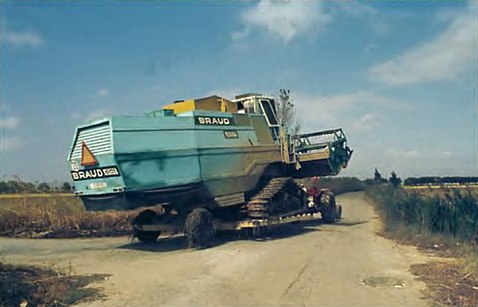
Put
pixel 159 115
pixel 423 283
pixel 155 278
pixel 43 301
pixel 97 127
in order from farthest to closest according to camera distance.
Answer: pixel 159 115 → pixel 97 127 → pixel 155 278 → pixel 423 283 → pixel 43 301

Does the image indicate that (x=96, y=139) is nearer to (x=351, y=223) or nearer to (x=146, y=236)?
(x=146, y=236)

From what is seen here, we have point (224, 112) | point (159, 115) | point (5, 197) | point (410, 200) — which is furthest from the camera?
point (5, 197)

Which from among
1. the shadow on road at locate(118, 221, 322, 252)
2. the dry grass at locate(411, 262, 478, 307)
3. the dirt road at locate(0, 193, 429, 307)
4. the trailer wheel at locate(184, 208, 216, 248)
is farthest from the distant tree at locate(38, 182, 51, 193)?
the dry grass at locate(411, 262, 478, 307)

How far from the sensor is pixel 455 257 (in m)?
9.22

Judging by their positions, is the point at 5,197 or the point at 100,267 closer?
the point at 100,267

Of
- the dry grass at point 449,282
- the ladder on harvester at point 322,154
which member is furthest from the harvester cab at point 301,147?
the dry grass at point 449,282

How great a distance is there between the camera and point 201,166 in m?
11.5

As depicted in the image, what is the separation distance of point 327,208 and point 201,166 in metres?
6.63

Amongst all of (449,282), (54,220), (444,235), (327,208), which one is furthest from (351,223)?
(54,220)

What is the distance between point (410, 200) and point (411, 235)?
2118 mm

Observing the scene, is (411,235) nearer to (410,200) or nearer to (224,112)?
(410,200)

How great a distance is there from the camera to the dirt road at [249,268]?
658cm

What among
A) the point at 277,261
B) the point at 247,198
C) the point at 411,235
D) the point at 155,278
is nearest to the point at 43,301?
the point at 155,278

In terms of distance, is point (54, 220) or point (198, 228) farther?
point (54, 220)
